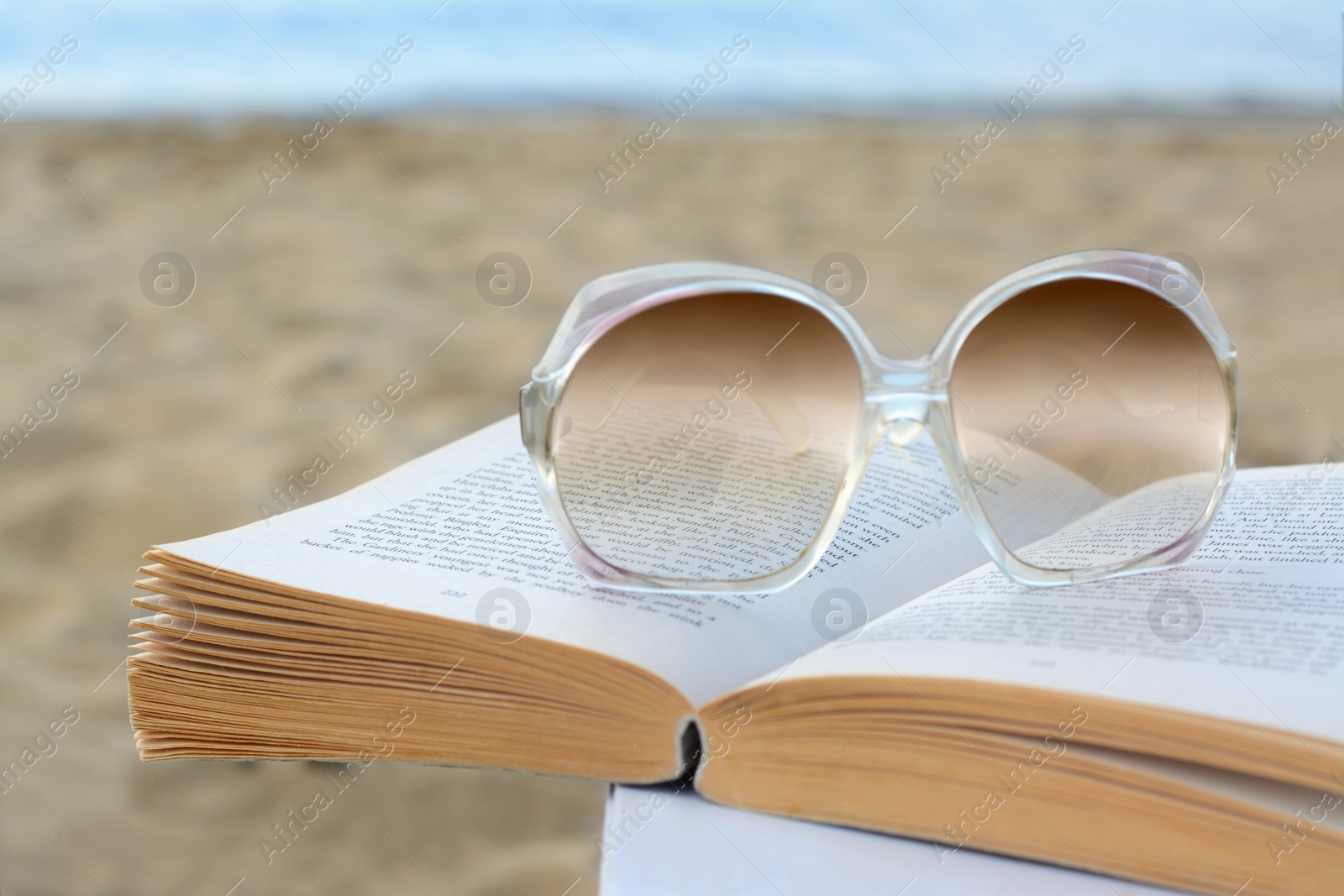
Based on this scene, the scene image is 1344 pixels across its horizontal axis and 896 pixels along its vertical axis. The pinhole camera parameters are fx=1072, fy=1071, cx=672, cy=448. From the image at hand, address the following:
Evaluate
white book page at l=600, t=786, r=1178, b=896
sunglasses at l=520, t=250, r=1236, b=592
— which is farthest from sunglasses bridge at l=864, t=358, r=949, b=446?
white book page at l=600, t=786, r=1178, b=896

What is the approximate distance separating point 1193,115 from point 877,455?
3.49m

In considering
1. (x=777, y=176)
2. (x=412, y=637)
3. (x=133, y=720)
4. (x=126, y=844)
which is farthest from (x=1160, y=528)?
(x=777, y=176)

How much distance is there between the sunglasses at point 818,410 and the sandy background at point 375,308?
0.40 m

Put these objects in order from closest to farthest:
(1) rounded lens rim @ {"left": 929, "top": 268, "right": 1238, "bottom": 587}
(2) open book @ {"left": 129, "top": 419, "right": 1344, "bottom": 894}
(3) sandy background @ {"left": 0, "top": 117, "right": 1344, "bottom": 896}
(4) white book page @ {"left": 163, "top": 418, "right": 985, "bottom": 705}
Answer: (2) open book @ {"left": 129, "top": 419, "right": 1344, "bottom": 894} < (4) white book page @ {"left": 163, "top": 418, "right": 985, "bottom": 705} < (1) rounded lens rim @ {"left": 929, "top": 268, "right": 1238, "bottom": 587} < (3) sandy background @ {"left": 0, "top": 117, "right": 1344, "bottom": 896}

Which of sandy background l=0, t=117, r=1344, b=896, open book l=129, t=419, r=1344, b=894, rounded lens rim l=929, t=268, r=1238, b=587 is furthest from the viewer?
sandy background l=0, t=117, r=1344, b=896

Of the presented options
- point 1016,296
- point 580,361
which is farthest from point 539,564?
point 1016,296

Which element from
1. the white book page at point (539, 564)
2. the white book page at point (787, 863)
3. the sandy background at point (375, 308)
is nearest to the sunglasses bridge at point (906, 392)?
the white book page at point (539, 564)

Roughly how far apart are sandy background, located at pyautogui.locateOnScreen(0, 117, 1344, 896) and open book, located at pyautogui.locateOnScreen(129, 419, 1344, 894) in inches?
15.1

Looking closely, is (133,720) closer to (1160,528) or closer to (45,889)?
(45,889)

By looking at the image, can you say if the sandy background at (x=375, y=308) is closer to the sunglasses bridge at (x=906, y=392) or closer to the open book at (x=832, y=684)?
the open book at (x=832, y=684)

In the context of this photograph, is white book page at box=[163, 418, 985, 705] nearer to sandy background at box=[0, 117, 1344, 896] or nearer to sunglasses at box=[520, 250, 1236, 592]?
sunglasses at box=[520, 250, 1236, 592]

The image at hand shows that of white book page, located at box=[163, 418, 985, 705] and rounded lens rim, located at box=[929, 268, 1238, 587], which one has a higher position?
rounded lens rim, located at box=[929, 268, 1238, 587]

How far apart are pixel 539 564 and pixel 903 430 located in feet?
0.88

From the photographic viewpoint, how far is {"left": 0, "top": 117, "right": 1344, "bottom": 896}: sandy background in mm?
1009
